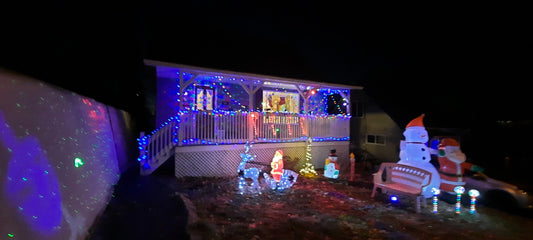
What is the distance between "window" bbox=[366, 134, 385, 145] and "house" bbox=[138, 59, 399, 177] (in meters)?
0.13

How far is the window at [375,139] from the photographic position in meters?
13.3

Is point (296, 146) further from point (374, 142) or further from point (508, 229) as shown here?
point (508, 229)

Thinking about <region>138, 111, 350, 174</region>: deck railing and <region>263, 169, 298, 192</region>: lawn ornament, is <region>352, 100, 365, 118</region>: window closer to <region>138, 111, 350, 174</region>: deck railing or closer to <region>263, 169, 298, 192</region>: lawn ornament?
<region>138, 111, 350, 174</region>: deck railing

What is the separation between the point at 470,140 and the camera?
36.9ft

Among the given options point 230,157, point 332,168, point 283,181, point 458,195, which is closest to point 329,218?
point 283,181

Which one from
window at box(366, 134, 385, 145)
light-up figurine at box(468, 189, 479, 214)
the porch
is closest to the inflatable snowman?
light-up figurine at box(468, 189, 479, 214)

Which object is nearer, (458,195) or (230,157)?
(458,195)

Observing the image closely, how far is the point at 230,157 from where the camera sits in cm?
966

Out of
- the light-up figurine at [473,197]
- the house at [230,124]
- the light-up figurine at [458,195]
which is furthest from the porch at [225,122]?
the light-up figurine at [473,197]

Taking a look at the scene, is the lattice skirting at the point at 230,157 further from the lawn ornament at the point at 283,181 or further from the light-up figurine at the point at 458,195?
the light-up figurine at the point at 458,195

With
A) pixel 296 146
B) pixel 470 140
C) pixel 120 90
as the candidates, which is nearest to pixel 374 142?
pixel 470 140

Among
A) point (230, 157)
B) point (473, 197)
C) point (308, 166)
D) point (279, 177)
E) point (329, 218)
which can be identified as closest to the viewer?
point (329, 218)

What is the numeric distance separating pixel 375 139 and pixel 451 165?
22.4ft

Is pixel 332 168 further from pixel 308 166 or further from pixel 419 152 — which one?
pixel 419 152
